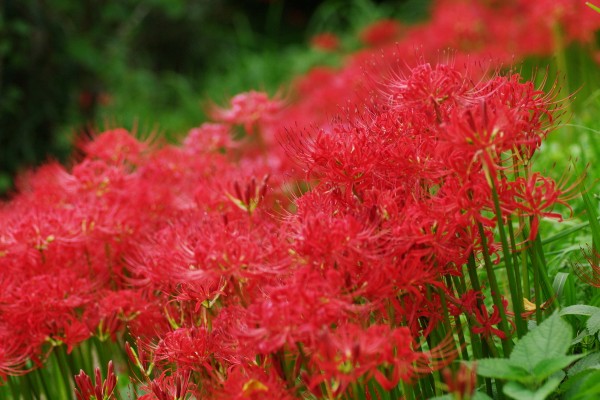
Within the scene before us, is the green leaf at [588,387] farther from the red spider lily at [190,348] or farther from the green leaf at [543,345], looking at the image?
the red spider lily at [190,348]

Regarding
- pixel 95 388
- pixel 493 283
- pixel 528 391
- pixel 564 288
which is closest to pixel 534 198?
pixel 493 283

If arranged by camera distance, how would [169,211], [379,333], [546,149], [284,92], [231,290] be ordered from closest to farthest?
[379,333] → [231,290] → [169,211] → [546,149] → [284,92]

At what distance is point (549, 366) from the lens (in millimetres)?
1516

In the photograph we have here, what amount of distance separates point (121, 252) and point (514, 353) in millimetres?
1511

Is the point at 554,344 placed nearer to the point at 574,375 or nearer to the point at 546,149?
the point at 574,375

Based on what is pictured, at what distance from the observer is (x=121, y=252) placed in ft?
8.72

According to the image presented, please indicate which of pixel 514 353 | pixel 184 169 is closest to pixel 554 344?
pixel 514 353

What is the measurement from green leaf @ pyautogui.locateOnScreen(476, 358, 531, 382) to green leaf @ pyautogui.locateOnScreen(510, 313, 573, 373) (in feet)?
0.03

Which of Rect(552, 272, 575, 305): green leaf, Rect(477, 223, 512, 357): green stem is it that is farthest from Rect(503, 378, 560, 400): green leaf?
Rect(552, 272, 575, 305): green leaf

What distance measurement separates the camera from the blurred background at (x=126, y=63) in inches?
233

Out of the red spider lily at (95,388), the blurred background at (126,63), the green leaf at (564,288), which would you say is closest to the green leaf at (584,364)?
the green leaf at (564,288)

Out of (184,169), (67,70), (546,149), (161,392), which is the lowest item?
(546,149)

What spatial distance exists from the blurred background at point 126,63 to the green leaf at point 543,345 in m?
1.95

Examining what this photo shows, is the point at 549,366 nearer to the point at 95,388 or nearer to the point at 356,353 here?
the point at 356,353
